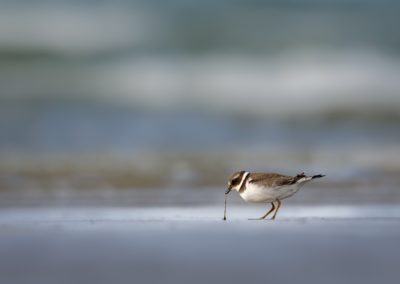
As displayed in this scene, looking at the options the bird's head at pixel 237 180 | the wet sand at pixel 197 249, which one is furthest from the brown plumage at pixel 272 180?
the wet sand at pixel 197 249

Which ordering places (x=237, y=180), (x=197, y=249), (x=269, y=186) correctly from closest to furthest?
(x=197, y=249)
(x=269, y=186)
(x=237, y=180)

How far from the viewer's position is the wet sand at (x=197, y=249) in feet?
14.8

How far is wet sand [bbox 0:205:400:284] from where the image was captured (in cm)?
451

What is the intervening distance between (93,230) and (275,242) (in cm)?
124

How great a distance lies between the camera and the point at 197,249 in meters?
5.26

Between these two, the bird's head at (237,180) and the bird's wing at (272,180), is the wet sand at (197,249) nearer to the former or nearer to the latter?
the bird's wing at (272,180)

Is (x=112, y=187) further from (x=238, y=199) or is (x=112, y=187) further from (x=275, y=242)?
(x=275, y=242)

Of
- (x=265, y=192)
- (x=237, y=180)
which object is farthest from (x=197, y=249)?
(x=237, y=180)

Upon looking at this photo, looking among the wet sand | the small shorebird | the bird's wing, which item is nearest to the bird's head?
the small shorebird

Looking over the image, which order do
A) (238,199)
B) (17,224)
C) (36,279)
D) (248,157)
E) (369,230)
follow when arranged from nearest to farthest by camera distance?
(36,279) < (369,230) < (17,224) < (238,199) < (248,157)

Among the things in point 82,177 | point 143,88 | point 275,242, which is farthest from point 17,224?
point 143,88

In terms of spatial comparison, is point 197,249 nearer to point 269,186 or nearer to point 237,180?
point 269,186

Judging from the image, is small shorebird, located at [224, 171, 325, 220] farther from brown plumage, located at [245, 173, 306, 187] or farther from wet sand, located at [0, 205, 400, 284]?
wet sand, located at [0, 205, 400, 284]

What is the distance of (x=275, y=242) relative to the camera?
5.46 metres
